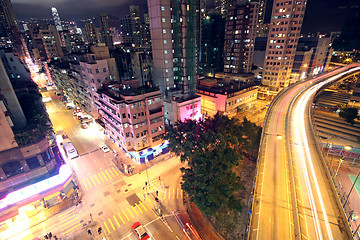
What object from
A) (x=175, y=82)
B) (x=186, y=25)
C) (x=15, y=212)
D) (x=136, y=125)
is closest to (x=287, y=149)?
(x=136, y=125)

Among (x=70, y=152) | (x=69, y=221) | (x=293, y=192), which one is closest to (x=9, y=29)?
(x=70, y=152)

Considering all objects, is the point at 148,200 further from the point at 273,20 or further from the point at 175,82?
the point at 273,20

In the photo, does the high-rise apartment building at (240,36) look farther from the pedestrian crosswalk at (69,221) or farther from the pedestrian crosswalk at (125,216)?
the pedestrian crosswalk at (69,221)

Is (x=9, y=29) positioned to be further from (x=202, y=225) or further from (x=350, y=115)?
(x=350, y=115)

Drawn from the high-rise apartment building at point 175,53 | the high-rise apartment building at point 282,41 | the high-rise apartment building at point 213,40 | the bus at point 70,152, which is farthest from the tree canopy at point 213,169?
the high-rise apartment building at point 213,40

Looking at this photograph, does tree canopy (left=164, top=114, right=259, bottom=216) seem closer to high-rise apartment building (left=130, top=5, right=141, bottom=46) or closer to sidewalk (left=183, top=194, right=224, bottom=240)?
sidewalk (left=183, top=194, right=224, bottom=240)

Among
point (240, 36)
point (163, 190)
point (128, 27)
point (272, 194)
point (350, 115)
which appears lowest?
point (163, 190)
